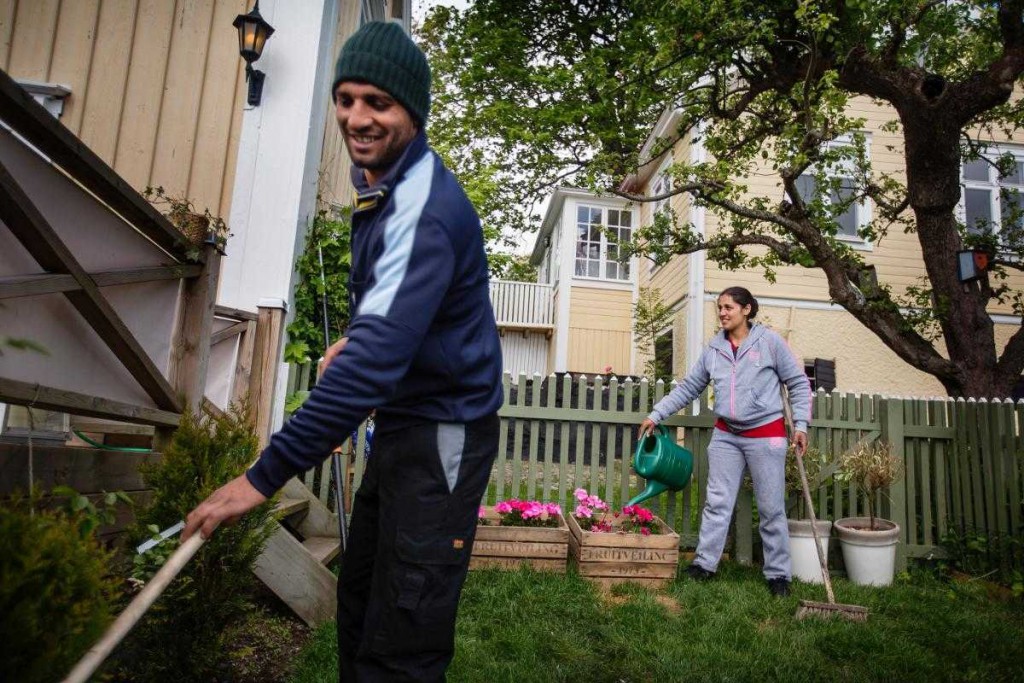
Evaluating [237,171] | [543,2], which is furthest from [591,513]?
[543,2]

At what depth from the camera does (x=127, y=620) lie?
3.90 ft

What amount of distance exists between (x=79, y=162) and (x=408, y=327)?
155cm

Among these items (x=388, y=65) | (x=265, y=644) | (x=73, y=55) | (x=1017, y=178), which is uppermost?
(x=1017, y=178)

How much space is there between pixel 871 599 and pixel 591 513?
6.33ft

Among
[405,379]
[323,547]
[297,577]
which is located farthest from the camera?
[323,547]

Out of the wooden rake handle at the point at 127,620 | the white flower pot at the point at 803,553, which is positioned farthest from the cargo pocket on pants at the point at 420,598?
the white flower pot at the point at 803,553

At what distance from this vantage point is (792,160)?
21.6 feet

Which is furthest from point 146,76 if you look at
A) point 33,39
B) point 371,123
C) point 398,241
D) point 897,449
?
point 897,449

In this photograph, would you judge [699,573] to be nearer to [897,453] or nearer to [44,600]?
[897,453]

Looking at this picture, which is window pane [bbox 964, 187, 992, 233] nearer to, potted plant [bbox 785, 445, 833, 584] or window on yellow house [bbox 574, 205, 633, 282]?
window on yellow house [bbox 574, 205, 633, 282]

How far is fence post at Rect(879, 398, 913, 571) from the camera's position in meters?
5.32

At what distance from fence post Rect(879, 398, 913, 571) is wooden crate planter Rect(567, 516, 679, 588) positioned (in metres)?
2.29

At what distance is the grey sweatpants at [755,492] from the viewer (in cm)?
449

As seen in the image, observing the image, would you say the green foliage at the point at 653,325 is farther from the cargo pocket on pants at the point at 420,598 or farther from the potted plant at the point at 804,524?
the cargo pocket on pants at the point at 420,598
